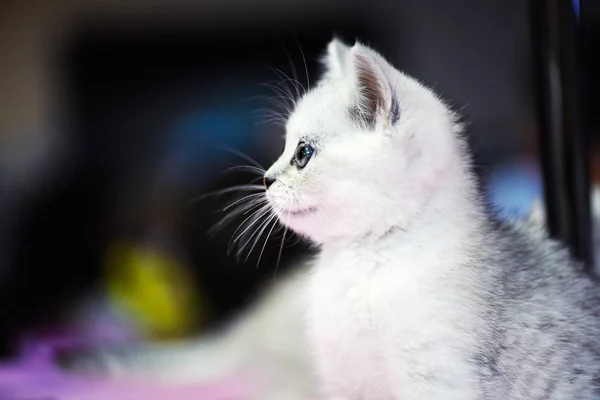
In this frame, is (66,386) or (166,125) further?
(166,125)

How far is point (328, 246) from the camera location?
25.7 inches

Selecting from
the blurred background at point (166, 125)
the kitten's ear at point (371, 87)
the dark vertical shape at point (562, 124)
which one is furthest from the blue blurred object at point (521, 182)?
the kitten's ear at point (371, 87)

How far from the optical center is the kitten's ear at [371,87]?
562mm

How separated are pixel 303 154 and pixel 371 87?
98mm

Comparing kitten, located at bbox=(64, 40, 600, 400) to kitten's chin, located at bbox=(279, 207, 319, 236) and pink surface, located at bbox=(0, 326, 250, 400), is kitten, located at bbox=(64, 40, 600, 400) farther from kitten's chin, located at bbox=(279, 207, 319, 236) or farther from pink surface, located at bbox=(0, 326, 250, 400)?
pink surface, located at bbox=(0, 326, 250, 400)

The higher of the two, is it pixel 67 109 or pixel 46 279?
pixel 67 109

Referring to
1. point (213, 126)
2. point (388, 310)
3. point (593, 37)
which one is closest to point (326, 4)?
point (213, 126)

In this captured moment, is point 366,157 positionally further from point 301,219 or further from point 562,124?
Result: point 562,124

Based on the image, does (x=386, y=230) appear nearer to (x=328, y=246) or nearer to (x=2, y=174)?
(x=328, y=246)

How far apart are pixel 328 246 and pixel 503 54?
460 millimetres

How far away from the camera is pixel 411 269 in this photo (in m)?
0.59

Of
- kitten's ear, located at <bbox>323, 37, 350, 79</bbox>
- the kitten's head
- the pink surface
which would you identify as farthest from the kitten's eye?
the pink surface

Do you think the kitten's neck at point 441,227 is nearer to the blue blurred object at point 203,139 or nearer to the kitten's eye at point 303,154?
the kitten's eye at point 303,154

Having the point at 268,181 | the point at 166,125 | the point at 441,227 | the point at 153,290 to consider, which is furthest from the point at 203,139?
the point at 441,227
